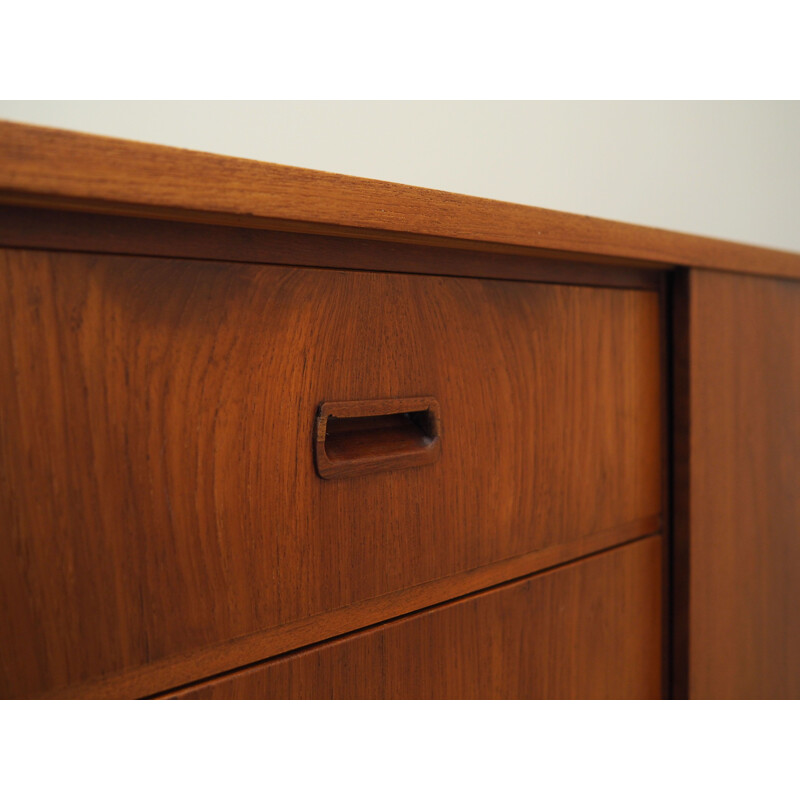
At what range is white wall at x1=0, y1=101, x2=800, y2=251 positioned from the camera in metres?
0.76

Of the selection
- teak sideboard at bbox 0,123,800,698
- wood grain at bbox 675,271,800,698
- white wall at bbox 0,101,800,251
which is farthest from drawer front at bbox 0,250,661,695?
white wall at bbox 0,101,800,251

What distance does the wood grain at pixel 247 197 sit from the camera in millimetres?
235

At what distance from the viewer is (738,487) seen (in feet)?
1.88

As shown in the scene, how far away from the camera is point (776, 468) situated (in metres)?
0.60

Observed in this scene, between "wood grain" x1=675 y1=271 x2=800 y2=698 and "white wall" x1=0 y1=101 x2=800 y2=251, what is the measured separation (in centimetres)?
48

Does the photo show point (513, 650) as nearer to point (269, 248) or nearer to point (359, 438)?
point (359, 438)

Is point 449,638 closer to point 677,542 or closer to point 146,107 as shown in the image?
point 677,542

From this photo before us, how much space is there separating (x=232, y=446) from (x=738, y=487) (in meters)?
0.45

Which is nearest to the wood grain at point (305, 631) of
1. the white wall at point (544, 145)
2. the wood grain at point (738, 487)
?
the wood grain at point (738, 487)

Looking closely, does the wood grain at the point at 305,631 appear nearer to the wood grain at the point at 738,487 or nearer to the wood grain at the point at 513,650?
the wood grain at the point at 513,650

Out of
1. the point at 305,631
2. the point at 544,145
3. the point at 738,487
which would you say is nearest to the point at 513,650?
the point at 305,631

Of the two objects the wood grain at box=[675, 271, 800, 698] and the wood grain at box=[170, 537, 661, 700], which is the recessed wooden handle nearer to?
the wood grain at box=[170, 537, 661, 700]

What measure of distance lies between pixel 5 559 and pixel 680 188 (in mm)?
1267
